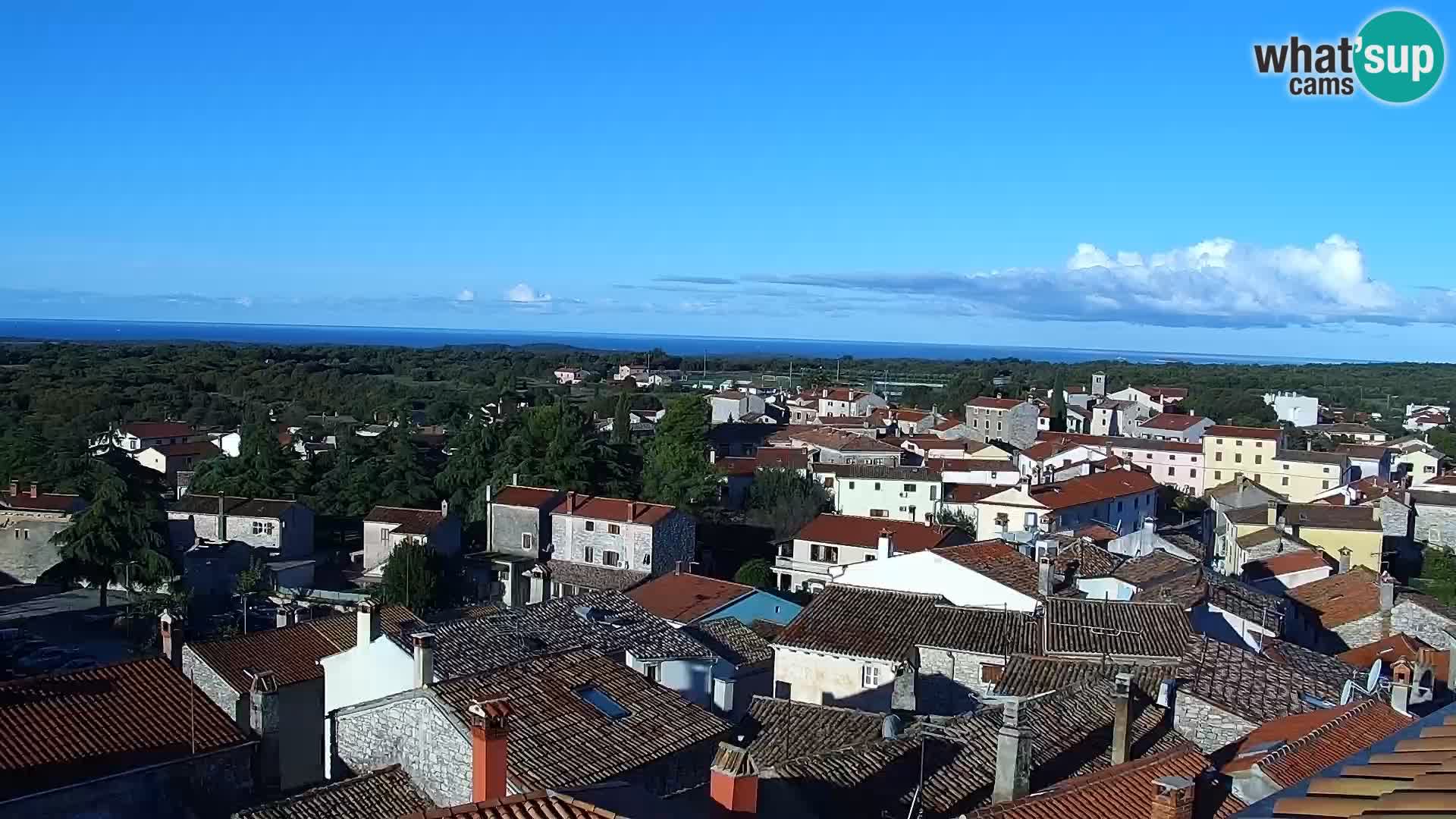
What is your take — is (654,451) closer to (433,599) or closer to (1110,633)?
(433,599)

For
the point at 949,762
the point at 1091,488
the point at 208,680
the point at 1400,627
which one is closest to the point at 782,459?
the point at 1091,488

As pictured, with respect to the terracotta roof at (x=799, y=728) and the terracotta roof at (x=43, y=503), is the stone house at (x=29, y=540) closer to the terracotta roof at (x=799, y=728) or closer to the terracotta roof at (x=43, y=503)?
the terracotta roof at (x=43, y=503)

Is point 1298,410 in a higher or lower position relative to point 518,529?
higher

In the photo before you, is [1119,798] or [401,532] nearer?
[1119,798]

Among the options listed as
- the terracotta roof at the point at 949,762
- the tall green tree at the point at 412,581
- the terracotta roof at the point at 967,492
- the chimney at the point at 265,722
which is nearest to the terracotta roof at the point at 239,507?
the tall green tree at the point at 412,581

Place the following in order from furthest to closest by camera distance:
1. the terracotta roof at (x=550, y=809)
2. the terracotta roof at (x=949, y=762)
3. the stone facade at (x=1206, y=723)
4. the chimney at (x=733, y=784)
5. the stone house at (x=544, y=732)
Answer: the stone facade at (x=1206, y=723), the stone house at (x=544, y=732), the terracotta roof at (x=949, y=762), the chimney at (x=733, y=784), the terracotta roof at (x=550, y=809)

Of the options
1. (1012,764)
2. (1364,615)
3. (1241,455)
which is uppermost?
(1012,764)

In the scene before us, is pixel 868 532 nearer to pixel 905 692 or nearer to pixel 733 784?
pixel 905 692

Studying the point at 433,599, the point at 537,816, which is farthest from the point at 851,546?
the point at 537,816
